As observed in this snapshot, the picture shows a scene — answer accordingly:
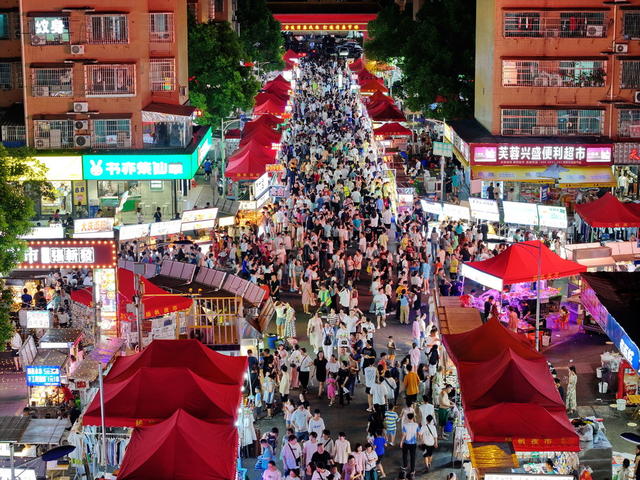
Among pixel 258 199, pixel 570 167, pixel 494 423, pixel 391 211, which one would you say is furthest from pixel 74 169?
pixel 494 423

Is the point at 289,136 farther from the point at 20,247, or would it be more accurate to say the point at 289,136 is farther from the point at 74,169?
the point at 20,247

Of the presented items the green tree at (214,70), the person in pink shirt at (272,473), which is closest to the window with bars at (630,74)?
the green tree at (214,70)

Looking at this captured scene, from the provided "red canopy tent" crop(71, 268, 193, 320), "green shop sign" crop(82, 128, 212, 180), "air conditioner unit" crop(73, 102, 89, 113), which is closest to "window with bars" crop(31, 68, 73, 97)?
"air conditioner unit" crop(73, 102, 89, 113)

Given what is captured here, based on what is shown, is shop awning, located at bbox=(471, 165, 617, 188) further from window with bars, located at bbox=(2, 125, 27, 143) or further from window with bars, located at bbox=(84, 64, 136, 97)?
window with bars, located at bbox=(2, 125, 27, 143)

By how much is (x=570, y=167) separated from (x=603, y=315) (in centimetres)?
2344

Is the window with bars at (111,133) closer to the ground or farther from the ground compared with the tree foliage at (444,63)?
closer to the ground

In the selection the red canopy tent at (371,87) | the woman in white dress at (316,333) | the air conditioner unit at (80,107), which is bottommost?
the woman in white dress at (316,333)

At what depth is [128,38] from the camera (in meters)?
47.4

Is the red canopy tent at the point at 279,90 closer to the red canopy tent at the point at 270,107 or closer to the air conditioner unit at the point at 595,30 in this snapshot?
the red canopy tent at the point at 270,107

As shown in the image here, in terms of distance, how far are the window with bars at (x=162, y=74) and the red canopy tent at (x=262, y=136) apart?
13.5 feet

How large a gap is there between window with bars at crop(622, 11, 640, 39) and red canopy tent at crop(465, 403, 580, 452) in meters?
30.5

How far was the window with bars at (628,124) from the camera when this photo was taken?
48625 mm

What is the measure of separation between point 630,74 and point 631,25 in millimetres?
2022

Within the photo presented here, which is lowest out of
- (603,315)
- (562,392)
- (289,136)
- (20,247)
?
(562,392)
